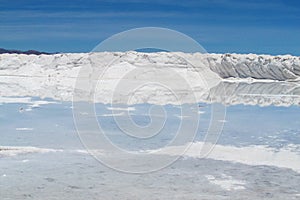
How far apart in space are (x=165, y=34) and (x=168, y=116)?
2587 mm

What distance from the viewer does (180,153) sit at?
4996mm

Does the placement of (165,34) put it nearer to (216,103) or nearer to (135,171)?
(135,171)

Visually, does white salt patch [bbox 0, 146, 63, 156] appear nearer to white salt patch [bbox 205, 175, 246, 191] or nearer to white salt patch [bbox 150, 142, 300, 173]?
white salt patch [bbox 150, 142, 300, 173]

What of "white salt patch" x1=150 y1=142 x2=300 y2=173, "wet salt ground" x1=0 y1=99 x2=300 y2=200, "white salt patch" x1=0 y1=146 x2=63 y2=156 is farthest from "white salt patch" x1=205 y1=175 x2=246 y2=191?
"white salt patch" x1=0 y1=146 x2=63 y2=156

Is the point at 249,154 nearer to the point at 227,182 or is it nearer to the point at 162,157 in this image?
the point at 162,157

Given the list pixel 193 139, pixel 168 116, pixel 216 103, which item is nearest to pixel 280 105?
pixel 216 103

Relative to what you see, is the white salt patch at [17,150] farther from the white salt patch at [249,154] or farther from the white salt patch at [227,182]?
the white salt patch at [227,182]

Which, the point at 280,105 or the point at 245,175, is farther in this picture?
the point at 280,105

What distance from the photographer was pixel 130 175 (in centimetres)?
402

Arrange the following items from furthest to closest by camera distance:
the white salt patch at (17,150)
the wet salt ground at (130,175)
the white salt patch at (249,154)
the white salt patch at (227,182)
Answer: the white salt patch at (17,150) → the white salt patch at (249,154) → the white salt patch at (227,182) → the wet salt ground at (130,175)

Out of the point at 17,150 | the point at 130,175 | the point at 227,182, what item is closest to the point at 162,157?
the point at 130,175

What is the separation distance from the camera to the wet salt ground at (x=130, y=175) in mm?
3480

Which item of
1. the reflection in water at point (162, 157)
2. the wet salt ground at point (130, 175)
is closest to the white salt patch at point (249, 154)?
the reflection in water at point (162, 157)

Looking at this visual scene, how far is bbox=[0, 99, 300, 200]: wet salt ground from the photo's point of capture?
137 inches
